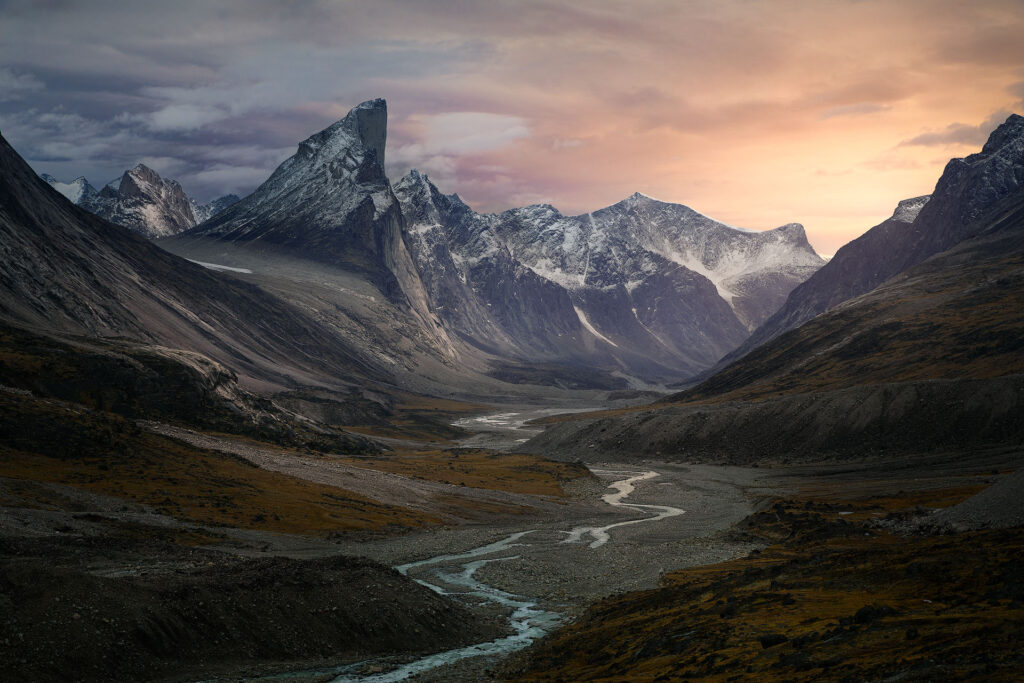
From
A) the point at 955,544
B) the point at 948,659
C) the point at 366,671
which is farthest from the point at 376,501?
the point at 948,659

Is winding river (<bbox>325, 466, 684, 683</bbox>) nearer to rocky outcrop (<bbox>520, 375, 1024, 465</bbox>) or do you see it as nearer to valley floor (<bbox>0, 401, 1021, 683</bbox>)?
valley floor (<bbox>0, 401, 1021, 683</bbox>)

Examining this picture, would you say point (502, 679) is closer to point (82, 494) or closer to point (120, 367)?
point (82, 494)

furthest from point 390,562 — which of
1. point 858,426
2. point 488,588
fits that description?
point 858,426

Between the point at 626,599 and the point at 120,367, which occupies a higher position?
the point at 120,367

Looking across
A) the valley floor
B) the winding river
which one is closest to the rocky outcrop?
the valley floor

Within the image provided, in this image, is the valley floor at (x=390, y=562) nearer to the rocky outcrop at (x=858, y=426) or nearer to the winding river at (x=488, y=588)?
the winding river at (x=488, y=588)

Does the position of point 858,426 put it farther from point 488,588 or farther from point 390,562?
point 390,562

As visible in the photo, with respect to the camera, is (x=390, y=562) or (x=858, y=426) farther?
(x=858, y=426)

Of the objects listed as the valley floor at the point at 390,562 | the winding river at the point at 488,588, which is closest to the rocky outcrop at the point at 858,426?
the valley floor at the point at 390,562
